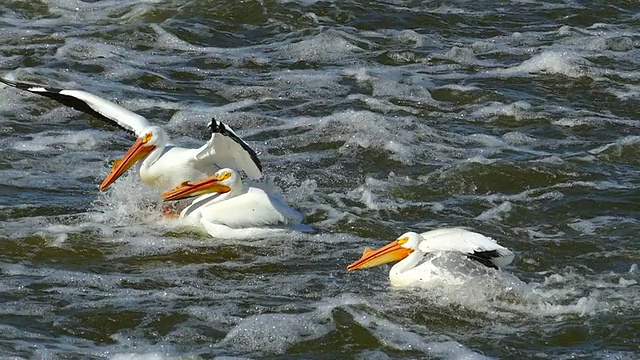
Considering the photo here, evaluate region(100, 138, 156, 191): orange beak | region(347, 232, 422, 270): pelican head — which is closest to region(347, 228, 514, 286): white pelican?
region(347, 232, 422, 270): pelican head

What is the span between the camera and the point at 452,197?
29.2 ft

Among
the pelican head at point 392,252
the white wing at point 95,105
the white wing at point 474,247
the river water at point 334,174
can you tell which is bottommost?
the river water at point 334,174

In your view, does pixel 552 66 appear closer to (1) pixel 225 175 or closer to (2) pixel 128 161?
(1) pixel 225 175

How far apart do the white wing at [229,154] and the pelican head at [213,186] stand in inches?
5.8

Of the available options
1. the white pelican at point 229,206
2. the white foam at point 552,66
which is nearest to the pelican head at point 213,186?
the white pelican at point 229,206

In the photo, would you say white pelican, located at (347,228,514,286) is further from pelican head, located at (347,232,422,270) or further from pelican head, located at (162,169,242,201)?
pelican head, located at (162,169,242,201)

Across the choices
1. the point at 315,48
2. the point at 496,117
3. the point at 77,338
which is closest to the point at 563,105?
the point at 496,117

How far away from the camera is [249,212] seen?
8.20m

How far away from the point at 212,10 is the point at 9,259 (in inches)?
277

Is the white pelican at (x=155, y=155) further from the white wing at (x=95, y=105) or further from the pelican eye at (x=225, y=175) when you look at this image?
the pelican eye at (x=225, y=175)

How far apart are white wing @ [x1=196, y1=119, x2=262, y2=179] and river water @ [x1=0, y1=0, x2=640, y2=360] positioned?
0.41 metres

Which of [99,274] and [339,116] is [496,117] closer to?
[339,116]

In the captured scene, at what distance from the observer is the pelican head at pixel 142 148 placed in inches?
347

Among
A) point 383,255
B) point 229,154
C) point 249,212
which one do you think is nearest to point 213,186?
point 229,154
